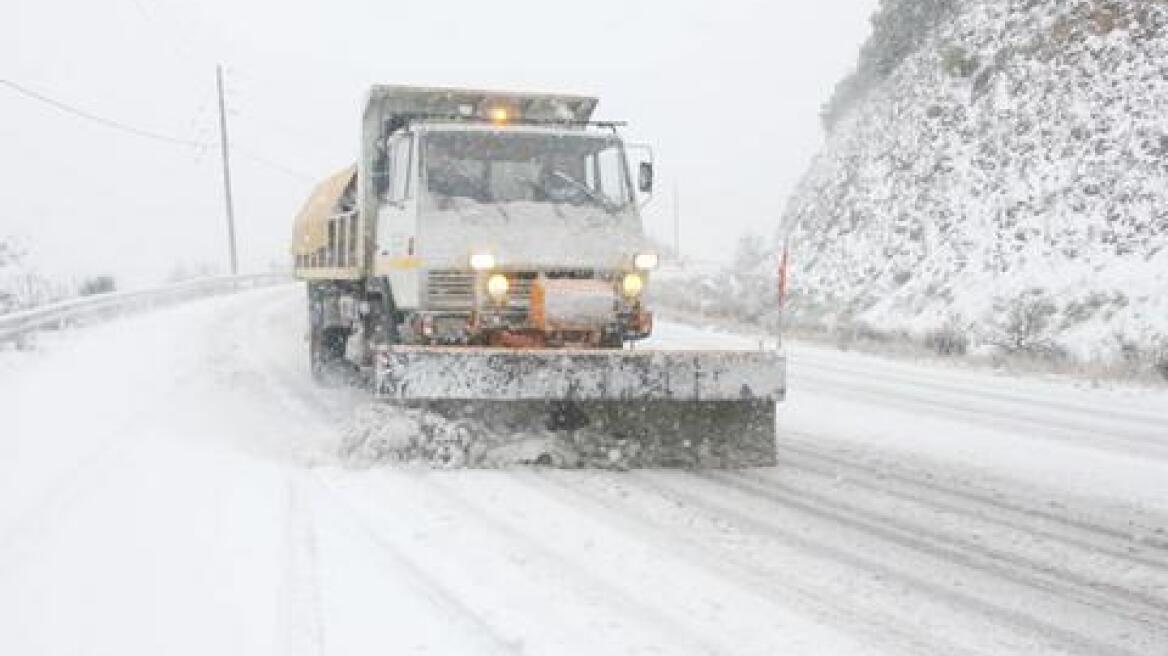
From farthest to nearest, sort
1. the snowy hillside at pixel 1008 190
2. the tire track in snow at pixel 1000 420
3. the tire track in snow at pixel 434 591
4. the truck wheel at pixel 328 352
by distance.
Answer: the snowy hillside at pixel 1008 190 → the truck wheel at pixel 328 352 → the tire track in snow at pixel 1000 420 → the tire track in snow at pixel 434 591

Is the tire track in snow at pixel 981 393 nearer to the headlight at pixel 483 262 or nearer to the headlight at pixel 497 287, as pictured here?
the headlight at pixel 497 287

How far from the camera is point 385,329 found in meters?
9.73

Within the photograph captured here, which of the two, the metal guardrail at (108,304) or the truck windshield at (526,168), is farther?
the metal guardrail at (108,304)

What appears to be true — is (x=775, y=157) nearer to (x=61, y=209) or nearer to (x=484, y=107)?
(x=61, y=209)

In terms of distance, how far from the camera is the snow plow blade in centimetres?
742

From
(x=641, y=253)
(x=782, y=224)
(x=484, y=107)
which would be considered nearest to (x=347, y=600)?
(x=641, y=253)

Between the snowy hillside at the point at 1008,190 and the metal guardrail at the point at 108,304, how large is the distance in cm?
1381

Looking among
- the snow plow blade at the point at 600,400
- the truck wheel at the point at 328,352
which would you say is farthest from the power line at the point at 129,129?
the snow plow blade at the point at 600,400

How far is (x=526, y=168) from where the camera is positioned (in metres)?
9.34

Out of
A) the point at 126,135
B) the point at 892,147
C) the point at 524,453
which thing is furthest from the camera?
the point at 126,135

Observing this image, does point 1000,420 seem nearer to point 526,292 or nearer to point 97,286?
point 526,292

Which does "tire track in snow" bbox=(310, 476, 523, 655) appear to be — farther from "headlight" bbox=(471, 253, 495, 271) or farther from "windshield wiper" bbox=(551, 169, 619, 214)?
"windshield wiper" bbox=(551, 169, 619, 214)

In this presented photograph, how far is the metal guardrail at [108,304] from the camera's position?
52.0ft

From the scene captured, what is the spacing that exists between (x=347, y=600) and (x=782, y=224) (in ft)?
98.0
